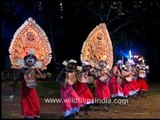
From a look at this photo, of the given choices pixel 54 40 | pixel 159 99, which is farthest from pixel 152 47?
pixel 159 99

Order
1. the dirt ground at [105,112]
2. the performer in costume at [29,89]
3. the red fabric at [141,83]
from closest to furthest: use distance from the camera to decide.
Answer: the performer in costume at [29,89] → the dirt ground at [105,112] → the red fabric at [141,83]

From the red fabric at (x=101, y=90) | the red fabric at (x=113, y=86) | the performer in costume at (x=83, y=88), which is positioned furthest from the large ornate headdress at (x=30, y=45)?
the red fabric at (x=113, y=86)

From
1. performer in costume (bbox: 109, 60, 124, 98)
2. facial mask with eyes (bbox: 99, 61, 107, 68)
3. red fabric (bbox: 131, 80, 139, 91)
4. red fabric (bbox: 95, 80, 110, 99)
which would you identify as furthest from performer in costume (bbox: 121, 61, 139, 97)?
facial mask with eyes (bbox: 99, 61, 107, 68)

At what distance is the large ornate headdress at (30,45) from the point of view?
11805 millimetres

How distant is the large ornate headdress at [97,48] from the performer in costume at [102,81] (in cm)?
24

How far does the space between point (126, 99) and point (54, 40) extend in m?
9.23

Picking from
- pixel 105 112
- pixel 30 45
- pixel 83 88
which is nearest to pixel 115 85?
pixel 105 112

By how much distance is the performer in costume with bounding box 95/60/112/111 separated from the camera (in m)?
13.8

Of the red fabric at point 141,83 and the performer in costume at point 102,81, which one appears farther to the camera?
the red fabric at point 141,83

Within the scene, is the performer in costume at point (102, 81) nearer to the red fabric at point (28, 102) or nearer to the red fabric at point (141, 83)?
the red fabric at point (28, 102)

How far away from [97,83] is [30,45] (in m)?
2.95

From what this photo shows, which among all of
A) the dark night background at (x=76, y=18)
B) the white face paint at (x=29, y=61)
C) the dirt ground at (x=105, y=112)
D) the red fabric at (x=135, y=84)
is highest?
the dark night background at (x=76, y=18)

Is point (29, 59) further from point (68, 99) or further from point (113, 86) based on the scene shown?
point (113, 86)

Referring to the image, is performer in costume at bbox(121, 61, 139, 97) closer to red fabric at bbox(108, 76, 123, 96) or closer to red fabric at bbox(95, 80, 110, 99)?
red fabric at bbox(108, 76, 123, 96)
